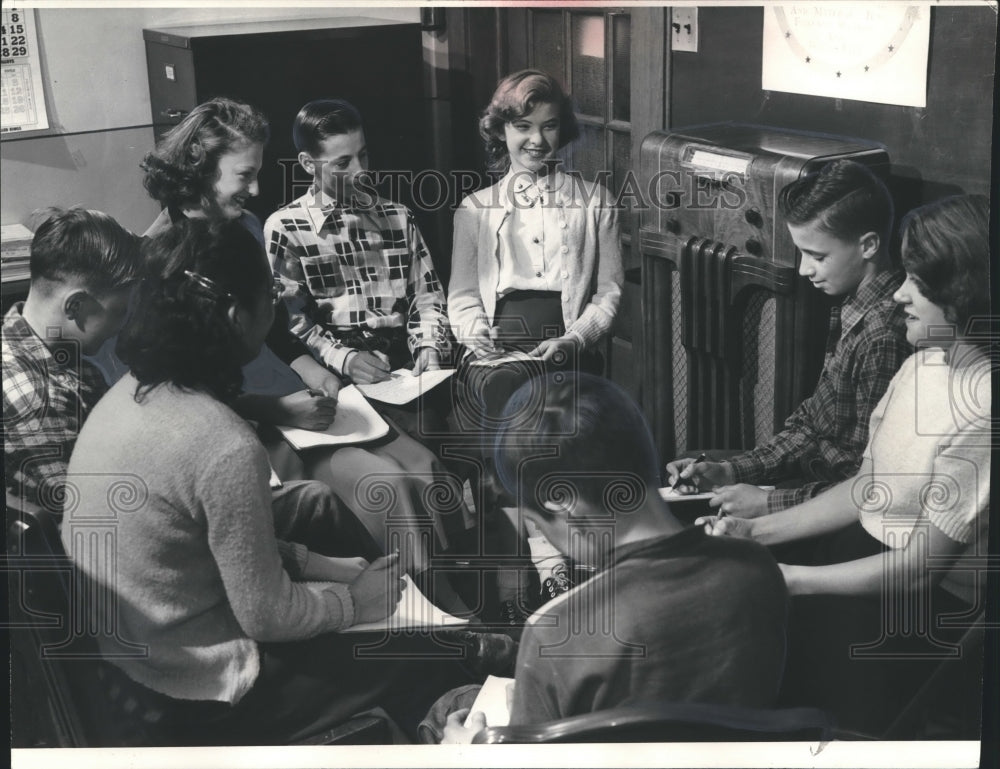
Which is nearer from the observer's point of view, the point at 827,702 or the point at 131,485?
the point at 131,485

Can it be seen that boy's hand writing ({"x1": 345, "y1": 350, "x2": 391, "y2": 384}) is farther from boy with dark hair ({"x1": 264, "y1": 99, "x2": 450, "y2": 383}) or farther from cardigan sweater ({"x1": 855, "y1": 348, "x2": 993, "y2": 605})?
cardigan sweater ({"x1": 855, "y1": 348, "x2": 993, "y2": 605})

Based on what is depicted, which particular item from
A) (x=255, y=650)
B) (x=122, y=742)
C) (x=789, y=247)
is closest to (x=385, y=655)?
(x=255, y=650)

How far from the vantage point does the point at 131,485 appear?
9.66 feet

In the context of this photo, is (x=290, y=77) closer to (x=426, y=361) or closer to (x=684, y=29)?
(x=426, y=361)

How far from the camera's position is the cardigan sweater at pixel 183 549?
9.53 feet

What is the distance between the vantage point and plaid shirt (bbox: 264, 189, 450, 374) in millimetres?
2986

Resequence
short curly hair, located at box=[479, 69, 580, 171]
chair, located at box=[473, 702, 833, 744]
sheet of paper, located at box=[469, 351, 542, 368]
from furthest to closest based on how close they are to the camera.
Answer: sheet of paper, located at box=[469, 351, 542, 368] → short curly hair, located at box=[479, 69, 580, 171] → chair, located at box=[473, 702, 833, 744]

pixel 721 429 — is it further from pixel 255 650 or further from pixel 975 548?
pixel 255 650

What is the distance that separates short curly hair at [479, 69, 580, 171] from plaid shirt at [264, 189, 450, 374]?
0.25m

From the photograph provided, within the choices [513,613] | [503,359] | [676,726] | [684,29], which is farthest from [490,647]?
[684,29]

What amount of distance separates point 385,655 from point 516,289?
2.98 ft

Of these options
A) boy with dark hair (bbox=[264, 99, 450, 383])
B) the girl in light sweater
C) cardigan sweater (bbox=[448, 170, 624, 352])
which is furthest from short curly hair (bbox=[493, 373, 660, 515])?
the girl in light sweater

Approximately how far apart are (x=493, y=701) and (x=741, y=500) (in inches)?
29.6

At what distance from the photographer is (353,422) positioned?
10.1ft
